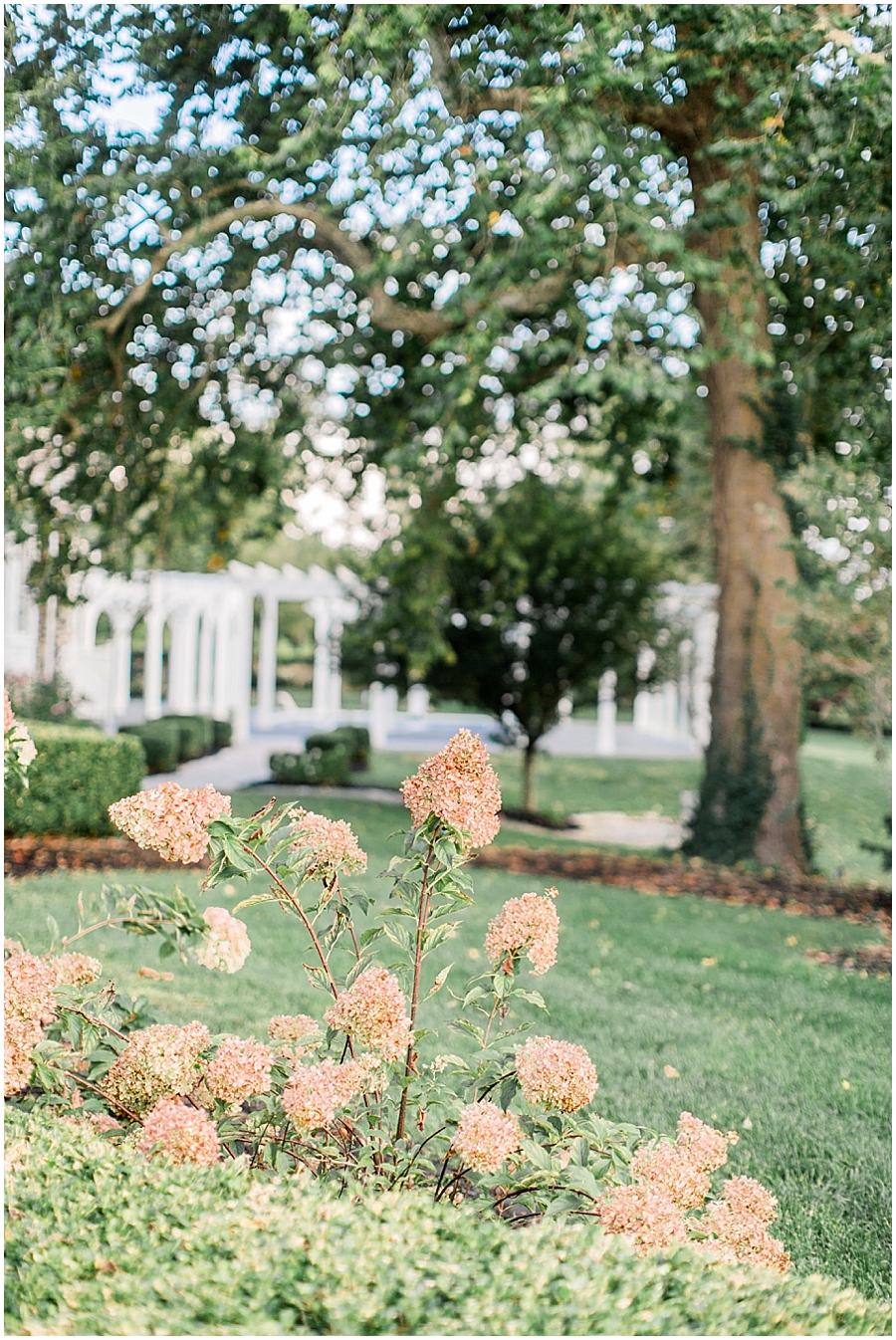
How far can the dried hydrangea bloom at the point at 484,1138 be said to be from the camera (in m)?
2.05

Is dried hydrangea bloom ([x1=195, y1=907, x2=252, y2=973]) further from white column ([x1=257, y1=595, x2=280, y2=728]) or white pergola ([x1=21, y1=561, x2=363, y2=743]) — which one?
white column ([x1=257, y1=595, x2=280, y2=728])

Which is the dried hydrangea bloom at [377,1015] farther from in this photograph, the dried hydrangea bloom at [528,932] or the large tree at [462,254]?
the large tree at [462,254]

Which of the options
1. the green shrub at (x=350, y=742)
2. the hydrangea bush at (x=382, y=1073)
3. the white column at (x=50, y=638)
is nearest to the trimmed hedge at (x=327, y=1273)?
the hydrangea bush at (x=382, y=1073)

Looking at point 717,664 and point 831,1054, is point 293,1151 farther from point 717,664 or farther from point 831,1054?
point 717,664

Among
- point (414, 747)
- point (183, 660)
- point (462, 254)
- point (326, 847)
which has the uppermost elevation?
point (462, 254)

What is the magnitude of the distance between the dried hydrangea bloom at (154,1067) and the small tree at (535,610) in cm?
943

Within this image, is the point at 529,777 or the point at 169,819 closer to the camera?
the point at 169,819

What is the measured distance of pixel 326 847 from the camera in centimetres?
243

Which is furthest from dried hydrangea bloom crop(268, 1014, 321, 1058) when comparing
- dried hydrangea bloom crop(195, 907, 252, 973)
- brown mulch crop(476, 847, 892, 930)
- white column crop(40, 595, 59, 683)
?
white column crop(40, 595, 59, 683)

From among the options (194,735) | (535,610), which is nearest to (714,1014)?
(535,610)

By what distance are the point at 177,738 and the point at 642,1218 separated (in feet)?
46.4

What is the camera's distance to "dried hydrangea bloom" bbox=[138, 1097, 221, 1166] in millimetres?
2102

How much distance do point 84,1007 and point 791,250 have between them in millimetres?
8661

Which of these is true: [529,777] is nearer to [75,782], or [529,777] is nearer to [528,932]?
[75,782]
